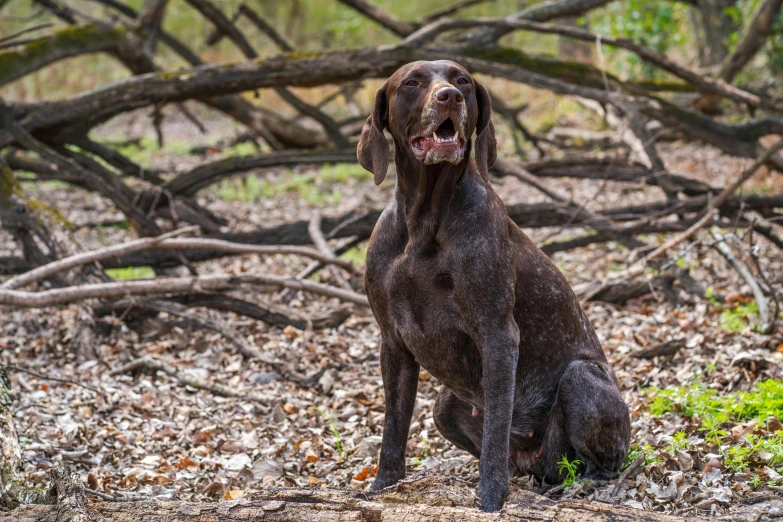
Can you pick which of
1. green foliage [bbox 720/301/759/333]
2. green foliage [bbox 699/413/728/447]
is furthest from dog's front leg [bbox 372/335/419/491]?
green foliage [bbox 720/301/759/333]

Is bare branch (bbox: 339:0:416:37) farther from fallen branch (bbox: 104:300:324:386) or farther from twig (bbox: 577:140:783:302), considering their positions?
fallen branch (bbox: 104:300:324:386)

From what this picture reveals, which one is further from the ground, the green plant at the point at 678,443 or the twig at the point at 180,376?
the green plant at the point at 678,443

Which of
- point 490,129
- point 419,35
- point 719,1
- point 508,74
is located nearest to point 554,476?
point 490,129

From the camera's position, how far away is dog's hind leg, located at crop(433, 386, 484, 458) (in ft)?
14.0

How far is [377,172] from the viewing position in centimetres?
383

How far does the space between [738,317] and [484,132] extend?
12.0ft

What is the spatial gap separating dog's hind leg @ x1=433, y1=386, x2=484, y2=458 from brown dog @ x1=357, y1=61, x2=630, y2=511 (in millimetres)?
18

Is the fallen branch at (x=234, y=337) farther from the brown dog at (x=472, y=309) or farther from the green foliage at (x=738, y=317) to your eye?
the green foliage at (x=738, y=317)

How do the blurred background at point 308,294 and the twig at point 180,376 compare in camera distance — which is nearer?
the blurred background at point 308,294

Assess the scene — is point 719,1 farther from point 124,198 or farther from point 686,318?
point 124,198

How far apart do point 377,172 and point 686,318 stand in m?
4.03

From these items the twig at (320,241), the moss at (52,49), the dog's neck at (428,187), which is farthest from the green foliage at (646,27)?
the dog's neck at (428,187)

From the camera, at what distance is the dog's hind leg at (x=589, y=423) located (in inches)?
151

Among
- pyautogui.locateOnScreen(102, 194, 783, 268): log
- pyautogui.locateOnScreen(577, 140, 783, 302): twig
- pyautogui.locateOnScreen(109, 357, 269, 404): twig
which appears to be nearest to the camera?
pyautogui.locateOnScreen(109, 357, 269, 404): twig
